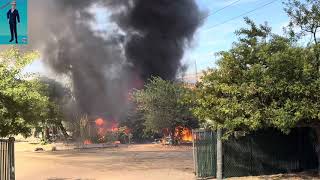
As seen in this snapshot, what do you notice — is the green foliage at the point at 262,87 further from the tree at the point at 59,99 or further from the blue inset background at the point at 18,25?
the tree at the point at 59,99

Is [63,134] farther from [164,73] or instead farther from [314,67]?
[314,67]

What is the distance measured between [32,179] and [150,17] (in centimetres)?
3780

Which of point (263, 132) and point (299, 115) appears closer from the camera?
point (299, 115)

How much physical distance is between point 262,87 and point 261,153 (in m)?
4.08

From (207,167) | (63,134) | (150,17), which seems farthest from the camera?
(63,134)

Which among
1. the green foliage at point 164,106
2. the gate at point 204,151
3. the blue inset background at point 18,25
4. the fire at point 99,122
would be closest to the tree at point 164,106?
the green foliage at point 164,106

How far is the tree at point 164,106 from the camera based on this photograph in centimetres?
4428

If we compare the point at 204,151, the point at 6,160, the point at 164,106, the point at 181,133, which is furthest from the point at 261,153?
the point at 181,133

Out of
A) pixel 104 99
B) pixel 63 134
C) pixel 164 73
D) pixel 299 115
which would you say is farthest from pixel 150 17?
pixel 299 115

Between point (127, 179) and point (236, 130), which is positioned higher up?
point (236, 130)

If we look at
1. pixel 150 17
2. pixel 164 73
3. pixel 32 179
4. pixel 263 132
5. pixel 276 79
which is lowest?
pixel 32 179

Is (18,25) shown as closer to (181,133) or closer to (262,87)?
(262,87)

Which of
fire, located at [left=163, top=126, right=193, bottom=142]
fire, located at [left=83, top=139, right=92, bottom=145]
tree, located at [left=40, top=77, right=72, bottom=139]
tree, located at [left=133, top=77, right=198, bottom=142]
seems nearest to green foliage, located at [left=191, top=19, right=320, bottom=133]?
tree, located at [left=133, top=77, right=198, bottom=142]

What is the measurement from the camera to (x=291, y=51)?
16.0 meters
